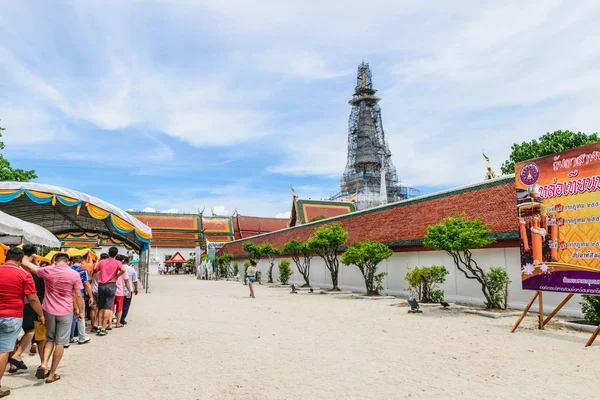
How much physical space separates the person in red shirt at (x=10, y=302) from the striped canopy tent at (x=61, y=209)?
6980mm

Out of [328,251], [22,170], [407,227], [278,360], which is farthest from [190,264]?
[278,360]

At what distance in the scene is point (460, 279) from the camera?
14.9 meters

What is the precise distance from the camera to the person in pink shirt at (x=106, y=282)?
8.89m

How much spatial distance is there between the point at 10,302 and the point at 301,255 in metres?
23.6

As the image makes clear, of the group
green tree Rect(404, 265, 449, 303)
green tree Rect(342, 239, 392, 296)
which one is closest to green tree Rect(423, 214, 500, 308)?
green tree Rect(404, 265, 449, 303)

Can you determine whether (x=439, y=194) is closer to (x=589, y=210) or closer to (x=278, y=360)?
(x=589, y=210)

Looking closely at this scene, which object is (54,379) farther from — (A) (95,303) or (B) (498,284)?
(B) (498,284)

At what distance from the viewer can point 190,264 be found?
5462 centimetres

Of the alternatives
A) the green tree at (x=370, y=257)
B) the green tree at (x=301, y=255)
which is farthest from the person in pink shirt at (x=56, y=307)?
the green tree at (x=301, y=255)

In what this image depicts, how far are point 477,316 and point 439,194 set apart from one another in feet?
20.4

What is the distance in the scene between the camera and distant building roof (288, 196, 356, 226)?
4147cm

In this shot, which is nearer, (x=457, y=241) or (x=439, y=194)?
(x=457, y=241)

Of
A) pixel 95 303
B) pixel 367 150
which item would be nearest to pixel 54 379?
pixel 95 303

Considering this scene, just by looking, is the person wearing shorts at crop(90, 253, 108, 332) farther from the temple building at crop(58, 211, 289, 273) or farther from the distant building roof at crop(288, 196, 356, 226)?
the temple building at crop(58, 211, 289, 273)
